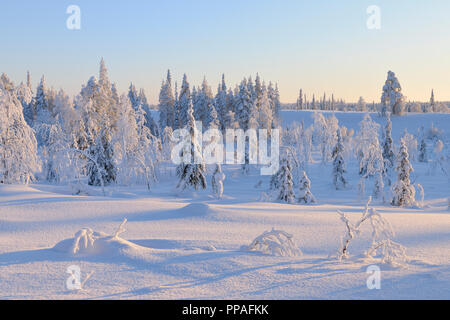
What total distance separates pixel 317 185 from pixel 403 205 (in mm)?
12317

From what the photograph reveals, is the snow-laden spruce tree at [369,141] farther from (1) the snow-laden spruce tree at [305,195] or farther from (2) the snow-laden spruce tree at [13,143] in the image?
(2) the snow-laden spruce tree at [13,143]

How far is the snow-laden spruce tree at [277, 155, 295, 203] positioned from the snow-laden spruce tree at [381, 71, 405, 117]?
188ft

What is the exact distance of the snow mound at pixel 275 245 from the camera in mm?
5812

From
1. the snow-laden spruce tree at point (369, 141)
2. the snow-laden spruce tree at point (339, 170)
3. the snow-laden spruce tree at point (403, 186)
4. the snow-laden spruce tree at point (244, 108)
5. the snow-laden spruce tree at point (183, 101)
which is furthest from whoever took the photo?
the snow-laden spruce tree at point (183, 101)

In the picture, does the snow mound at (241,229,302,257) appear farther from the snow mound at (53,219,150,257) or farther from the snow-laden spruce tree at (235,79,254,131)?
the snow-laden spruce tree at (235,79,254,131)

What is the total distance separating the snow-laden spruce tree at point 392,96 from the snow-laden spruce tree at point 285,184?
5720 centimetres

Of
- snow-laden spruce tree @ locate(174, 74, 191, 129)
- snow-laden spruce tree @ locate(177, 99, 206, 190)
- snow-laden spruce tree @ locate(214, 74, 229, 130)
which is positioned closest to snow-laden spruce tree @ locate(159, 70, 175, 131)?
snow-laden spruce tree @ locate(174, 74, 191, 129)

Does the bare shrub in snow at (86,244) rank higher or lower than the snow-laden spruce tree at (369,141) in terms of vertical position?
lower

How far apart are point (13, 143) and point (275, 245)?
54.6 ft

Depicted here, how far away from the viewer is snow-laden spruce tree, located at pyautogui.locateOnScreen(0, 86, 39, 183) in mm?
17156

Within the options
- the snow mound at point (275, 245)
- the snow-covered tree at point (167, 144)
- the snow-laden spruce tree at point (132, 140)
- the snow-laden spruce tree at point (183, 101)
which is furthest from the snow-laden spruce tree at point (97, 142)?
the snow-laden spruce tree at point (183, 101)

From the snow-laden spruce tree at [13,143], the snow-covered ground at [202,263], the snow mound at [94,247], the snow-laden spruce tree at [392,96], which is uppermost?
the snow-laden spruce tree at [392,96]
